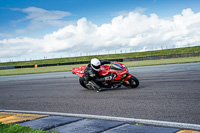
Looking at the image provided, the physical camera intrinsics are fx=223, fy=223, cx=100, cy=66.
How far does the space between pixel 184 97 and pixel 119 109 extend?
213 centimetres

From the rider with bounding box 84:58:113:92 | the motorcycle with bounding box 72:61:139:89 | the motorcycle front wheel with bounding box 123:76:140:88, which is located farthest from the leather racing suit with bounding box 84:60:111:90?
the motorcycle front wheel with bounding box 123:76:140:88

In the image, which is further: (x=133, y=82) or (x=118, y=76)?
(x=133, y=82)

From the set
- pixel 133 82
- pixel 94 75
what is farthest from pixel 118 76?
pixel 94 75

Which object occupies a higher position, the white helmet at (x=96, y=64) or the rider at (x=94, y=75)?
the white helmet at (x=96, y=64)

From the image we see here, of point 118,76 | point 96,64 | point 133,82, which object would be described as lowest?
point 133,82

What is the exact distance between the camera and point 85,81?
971 cm

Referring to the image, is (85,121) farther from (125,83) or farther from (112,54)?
(112,54)

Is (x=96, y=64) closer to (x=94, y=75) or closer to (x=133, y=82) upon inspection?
(x=94, y=75)

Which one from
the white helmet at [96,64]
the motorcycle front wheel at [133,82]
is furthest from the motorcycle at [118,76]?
the white helmet at [96,64]

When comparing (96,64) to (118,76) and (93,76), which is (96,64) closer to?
(93,76)

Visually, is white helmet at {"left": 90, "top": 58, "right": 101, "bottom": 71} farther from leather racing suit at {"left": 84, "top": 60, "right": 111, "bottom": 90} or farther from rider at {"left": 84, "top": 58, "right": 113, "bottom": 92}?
leather racing suit at {"left": 84, "top": 60, "right": 111, "bottom": 90}

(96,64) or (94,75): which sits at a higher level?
(96,64)

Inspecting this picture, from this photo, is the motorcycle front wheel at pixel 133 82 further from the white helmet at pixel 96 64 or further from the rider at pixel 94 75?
the white helmet at pixel 96 64

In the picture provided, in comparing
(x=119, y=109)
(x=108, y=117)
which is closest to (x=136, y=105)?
(x=119, y=109)
